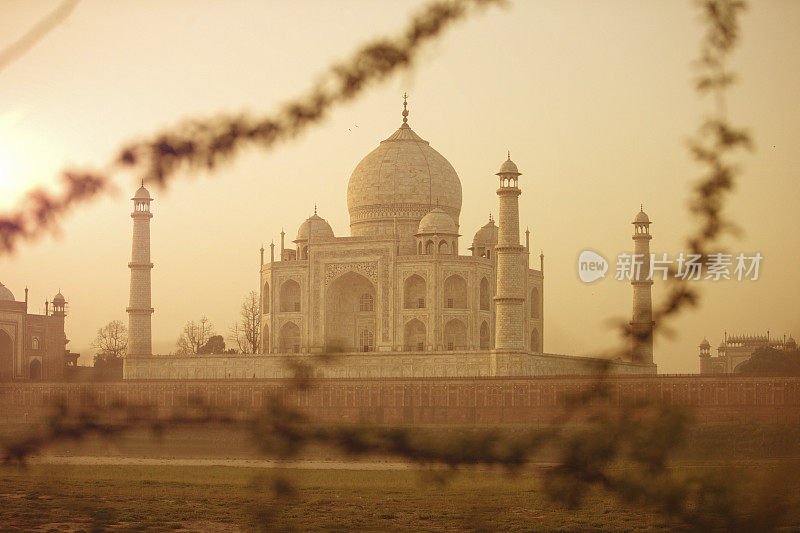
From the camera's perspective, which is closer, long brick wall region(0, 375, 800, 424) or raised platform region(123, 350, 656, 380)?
long brick wall region(0, 375, 800, 424)

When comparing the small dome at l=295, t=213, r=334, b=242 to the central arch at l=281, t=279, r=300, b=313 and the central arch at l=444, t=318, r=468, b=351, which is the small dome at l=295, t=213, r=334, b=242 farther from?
the central arch at l=444, t=318, r=468, b=351

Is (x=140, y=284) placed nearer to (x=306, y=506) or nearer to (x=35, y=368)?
(x=35, y=368)

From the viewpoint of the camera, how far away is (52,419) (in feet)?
6.74

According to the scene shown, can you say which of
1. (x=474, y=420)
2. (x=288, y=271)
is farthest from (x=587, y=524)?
(x=288, y=271)

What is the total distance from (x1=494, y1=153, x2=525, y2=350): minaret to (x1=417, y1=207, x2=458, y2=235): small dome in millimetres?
4009

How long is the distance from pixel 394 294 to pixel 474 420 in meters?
7.64

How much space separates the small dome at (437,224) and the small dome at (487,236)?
221 centimetres

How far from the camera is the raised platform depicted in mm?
28719

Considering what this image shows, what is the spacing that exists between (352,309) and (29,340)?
48.2ft

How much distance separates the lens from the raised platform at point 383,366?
28719mm

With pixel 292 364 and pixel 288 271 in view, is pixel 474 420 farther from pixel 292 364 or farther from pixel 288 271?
pixel 292 364

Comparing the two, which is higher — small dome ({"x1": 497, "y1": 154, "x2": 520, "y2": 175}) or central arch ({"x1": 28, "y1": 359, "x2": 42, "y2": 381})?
small dome ({"x1": 497, "y1": 154, "x2": 520, "y2": 175})

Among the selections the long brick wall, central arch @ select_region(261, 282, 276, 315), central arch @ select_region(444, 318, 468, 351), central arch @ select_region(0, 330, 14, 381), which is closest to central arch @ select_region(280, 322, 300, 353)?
central arch @ select_region(261, 282, 276, 315)

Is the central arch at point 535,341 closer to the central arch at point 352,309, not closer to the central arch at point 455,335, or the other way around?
the central arch at point 455,335
